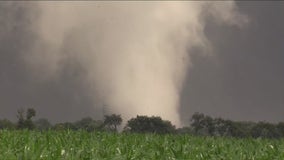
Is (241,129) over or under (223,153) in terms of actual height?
over

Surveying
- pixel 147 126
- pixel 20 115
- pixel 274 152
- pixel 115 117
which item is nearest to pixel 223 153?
pixel 274 152

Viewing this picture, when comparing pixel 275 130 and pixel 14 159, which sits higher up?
pixel 275 130

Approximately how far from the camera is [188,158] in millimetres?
9555

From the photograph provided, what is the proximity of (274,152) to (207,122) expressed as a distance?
120540 millimetres

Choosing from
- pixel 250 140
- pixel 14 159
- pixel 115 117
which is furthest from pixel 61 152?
pixel 115 117

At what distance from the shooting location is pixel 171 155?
388 inches

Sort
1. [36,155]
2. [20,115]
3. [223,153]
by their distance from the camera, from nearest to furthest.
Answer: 1. [36,155]
2. [223,153]
3. [20,115]

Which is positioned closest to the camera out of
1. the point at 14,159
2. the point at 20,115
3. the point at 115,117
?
the point at 14,159

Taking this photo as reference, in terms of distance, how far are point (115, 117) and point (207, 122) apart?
94.6 ft

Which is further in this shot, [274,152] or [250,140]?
[250,140]

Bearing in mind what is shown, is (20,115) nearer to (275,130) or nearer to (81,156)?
(275,130)

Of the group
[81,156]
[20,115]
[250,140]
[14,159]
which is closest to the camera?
[14,159]

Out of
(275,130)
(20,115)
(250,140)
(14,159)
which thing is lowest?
(14,159)

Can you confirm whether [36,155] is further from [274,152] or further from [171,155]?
[274,152]
